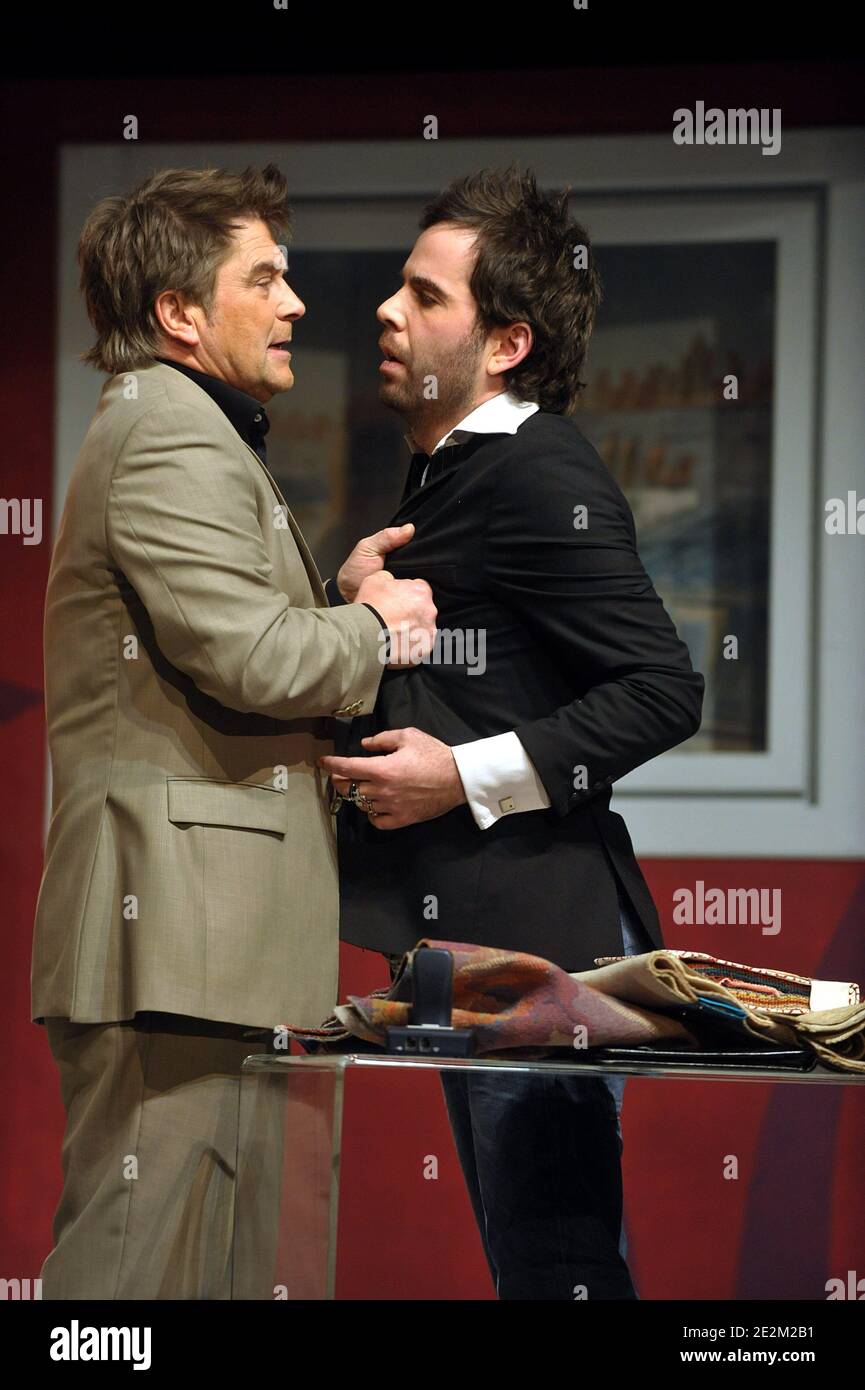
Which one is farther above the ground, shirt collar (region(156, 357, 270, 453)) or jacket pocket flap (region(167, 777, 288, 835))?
shirt collar (region(156, 357, 270, 453))

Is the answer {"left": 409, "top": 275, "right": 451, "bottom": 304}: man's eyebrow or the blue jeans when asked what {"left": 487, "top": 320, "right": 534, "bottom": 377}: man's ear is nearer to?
{"left": 409, "top": 275, "right": 451, "bottom": 304}: man's eyebrow

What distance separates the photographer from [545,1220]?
5.59ft

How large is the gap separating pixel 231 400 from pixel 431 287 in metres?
0.41

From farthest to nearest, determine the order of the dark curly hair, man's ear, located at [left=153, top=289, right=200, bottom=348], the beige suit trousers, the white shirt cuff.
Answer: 1. the dark curly hair
2. man's ear, located at [left=153, top=289, right=200, bottom=348]
3. the white shirt cuff
4. the beige suit trousers

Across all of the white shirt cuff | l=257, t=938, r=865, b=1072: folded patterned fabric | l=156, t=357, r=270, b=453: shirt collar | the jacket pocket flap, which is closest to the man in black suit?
the white shirt cuff

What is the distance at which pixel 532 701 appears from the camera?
7.11ft

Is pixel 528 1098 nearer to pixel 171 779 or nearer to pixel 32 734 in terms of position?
pixel 171 779

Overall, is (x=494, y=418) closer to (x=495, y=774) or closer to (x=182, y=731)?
(x=495, y=774)

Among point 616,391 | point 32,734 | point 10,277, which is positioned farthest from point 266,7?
point 32,734

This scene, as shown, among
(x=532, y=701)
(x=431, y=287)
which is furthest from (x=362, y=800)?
(x=431, y=287)

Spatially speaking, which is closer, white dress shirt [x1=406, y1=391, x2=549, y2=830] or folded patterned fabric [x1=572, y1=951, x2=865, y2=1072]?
folded patterned fabric [x1=572, y1=951, x2=865, y2=1072]

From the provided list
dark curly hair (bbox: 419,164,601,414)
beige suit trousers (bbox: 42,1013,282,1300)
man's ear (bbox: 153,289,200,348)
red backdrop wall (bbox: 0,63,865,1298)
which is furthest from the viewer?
red backdrop wall (bbox: 0,63,865,1298)

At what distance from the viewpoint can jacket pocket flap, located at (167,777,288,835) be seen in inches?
76.4

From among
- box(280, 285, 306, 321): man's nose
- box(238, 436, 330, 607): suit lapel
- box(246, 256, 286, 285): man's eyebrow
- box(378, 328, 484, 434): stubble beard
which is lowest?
box(238, 436, 330, 607): suit lapel
